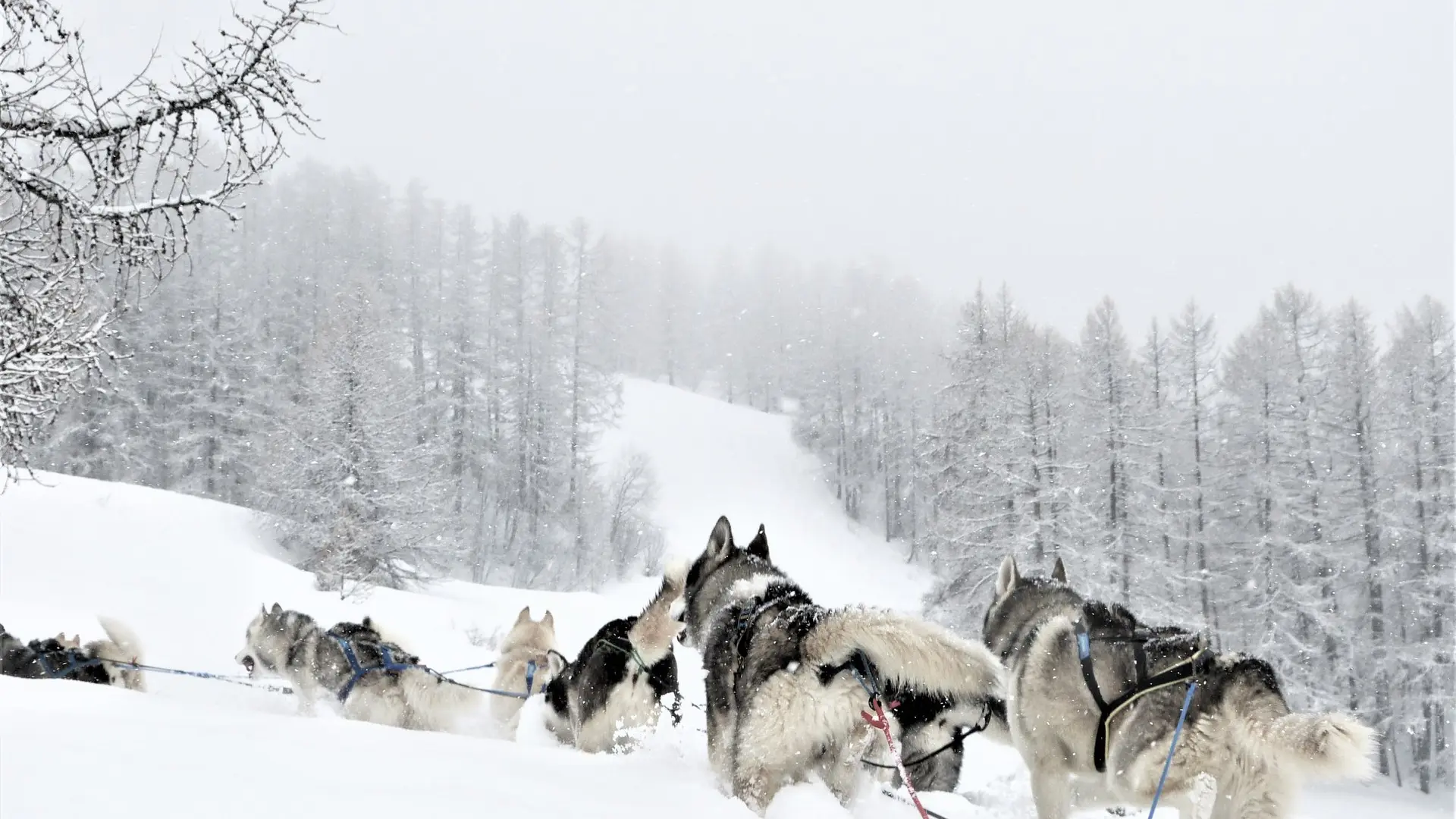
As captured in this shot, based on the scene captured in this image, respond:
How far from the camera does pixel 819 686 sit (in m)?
3.01

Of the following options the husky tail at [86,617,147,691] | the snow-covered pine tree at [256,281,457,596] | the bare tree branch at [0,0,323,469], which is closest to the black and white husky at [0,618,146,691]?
the husky tail at [86,617,147,691]

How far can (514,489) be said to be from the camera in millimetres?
36250

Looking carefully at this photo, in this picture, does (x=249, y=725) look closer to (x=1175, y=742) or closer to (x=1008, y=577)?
(x=1175, y=742)

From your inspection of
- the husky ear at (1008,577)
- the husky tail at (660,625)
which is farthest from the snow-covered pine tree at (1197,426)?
the husky tail at (660,625)

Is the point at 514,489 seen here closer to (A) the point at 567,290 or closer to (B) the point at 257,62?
(A) the point at 567,290

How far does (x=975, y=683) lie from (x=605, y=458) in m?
40.9

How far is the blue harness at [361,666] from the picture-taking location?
5.89 metres

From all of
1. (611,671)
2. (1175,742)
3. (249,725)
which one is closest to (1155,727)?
(1175,742)

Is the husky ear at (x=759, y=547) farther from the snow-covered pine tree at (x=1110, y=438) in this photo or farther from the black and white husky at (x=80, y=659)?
the snow-covered pine tree at (x=1110, y=438)

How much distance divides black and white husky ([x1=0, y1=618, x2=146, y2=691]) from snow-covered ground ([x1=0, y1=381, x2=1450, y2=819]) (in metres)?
0.69

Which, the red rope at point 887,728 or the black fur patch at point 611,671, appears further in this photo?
the black fur patch at point 611,671

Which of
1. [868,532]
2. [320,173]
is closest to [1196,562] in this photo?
[868,532]

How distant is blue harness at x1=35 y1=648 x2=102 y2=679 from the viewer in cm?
608

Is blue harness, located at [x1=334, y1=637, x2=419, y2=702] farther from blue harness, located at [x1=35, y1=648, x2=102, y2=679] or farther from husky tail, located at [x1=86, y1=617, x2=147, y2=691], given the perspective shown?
husky tail, located at [x1=86, y1=617, x2=147, y2=691]
